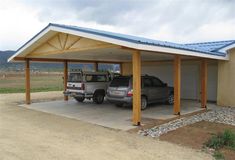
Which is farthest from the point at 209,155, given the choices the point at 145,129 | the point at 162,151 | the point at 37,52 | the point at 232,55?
the point at 37,52

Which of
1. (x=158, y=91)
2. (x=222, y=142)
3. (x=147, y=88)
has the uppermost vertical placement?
(x=147, y=88)

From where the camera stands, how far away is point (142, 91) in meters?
13.2

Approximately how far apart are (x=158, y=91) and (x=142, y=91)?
1.32 meters

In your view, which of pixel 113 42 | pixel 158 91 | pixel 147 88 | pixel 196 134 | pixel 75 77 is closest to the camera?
pixel 196 134

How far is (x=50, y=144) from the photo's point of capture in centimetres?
727

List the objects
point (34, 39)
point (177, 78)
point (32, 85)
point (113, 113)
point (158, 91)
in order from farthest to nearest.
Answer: point (32, 85), point (158, 91), point (34, 39), point (113, 113), point (177, 78)

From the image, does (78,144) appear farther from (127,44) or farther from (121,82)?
(121,82)

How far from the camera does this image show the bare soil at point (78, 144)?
251 inches

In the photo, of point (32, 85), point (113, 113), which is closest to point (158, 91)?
point (113, 113)

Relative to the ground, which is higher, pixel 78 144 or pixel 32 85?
pixel 32 85

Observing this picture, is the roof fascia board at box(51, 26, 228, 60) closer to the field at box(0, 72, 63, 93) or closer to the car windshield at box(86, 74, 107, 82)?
the car windshield at box(86, 74, 107, 82)

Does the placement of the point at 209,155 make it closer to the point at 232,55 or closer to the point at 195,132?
the point at 195,132

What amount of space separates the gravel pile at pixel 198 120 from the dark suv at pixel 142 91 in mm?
2574

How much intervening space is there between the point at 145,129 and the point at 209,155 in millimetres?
2931
